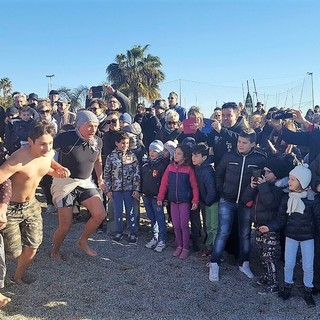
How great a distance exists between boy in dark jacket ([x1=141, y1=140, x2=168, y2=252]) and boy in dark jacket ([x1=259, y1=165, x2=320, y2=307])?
2020 mm

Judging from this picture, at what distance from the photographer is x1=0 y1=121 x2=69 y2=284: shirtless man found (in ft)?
13.3

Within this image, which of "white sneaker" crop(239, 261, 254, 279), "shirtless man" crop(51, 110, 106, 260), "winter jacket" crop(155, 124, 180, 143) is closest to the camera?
"white sneaker" crop(239, 261, 254, 279)

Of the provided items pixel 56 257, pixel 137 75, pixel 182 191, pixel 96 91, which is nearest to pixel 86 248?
pixel 56 257

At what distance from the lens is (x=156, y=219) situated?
234 inches

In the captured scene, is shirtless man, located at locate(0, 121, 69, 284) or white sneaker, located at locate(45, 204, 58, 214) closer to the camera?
shirtless man, located at locate(0, 121, 69, 284)

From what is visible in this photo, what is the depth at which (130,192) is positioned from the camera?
19.7 ft

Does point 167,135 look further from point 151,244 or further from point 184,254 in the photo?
point 184,254

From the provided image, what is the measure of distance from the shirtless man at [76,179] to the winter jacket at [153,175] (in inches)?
34.9

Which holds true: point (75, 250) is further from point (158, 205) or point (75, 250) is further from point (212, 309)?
point (212, 309)

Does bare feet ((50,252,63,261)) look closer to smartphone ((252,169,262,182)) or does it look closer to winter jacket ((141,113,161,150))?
smartphone ((252,169,262,182))

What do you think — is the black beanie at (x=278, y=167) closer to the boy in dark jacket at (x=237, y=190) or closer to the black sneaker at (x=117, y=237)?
the boy in dark jacket at (x=237, y=190)

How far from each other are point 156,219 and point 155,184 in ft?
1.81

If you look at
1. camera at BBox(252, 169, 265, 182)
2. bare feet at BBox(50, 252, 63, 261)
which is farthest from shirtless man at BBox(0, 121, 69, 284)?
camera at BBox(252, 169, 265, 182)

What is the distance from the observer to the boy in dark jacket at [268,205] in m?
4.40
